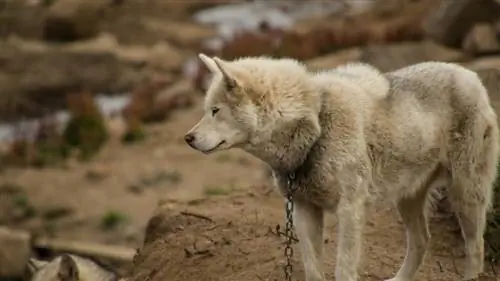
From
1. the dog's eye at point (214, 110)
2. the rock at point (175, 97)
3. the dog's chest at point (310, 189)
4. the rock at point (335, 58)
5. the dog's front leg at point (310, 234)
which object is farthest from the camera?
the rock at point (175, 97)

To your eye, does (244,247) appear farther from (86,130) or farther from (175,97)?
(175,97)

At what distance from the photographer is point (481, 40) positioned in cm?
Answer: 1670

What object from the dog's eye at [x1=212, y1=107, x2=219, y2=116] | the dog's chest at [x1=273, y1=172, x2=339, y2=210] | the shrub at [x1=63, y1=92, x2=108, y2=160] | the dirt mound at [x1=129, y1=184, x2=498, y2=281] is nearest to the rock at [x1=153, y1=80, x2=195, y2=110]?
the shrub at [x1=63, y1=92, x2=108, y2=160]

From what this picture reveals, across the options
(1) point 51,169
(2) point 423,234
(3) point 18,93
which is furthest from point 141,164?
(2) point 423,234

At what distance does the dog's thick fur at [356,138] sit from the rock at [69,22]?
26.1m

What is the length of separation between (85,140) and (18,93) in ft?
22.7

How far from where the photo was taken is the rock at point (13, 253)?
1220 centimetres

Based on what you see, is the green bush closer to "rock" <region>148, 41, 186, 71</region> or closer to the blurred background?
the blurred background

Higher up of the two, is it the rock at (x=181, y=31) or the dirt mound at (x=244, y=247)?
the rock at (x=181, y=31)

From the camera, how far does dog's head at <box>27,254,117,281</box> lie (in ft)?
21.0

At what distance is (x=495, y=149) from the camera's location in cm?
654

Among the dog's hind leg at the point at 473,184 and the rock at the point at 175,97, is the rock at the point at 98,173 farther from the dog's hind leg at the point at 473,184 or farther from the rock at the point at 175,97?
the dog's hind leg at the point at 473,184

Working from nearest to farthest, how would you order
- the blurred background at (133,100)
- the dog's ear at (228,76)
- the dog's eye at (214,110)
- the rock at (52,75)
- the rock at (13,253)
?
the dog's ear at (228,76), the dog's eye at (214,110), the rock at (13,253), the blurred background at (133,100), the rock at (52,75)

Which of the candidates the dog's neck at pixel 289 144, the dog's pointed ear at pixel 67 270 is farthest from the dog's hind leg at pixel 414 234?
the dog's pointed ear at pixel 67 270
